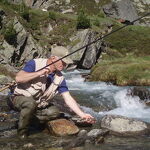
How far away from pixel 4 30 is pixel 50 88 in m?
36.4

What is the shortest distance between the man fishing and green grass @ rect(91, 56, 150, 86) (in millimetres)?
17816

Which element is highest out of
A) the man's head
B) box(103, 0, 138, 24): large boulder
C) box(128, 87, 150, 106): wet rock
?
box(103, 0, 138, 24): large boulder

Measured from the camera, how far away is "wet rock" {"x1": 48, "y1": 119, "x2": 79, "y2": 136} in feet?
37.3

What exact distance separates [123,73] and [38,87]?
64.8 feet

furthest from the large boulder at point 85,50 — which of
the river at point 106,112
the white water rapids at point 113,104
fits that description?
the white water rapids at point 113,104

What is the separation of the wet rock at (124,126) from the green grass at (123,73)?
15443mm

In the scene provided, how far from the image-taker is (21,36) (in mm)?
46188

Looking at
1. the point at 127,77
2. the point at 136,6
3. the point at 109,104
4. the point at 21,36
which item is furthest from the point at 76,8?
the point at 109,104

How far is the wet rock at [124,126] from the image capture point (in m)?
12.1

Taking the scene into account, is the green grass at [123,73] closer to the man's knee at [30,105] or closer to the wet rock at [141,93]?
the wet rock at [141,93]

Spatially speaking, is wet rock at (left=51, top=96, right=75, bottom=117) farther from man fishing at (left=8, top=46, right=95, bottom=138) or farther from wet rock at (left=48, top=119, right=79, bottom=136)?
man fishing at (left=8, top=46, right=95, bottom=138)

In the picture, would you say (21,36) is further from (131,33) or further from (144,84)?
(131,33)

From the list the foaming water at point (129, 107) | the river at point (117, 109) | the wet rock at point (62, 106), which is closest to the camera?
the river at point (117, 109)

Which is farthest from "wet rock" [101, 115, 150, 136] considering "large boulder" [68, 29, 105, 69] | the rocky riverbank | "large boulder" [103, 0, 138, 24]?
"large boulder" [103, 0, 138, 24]
